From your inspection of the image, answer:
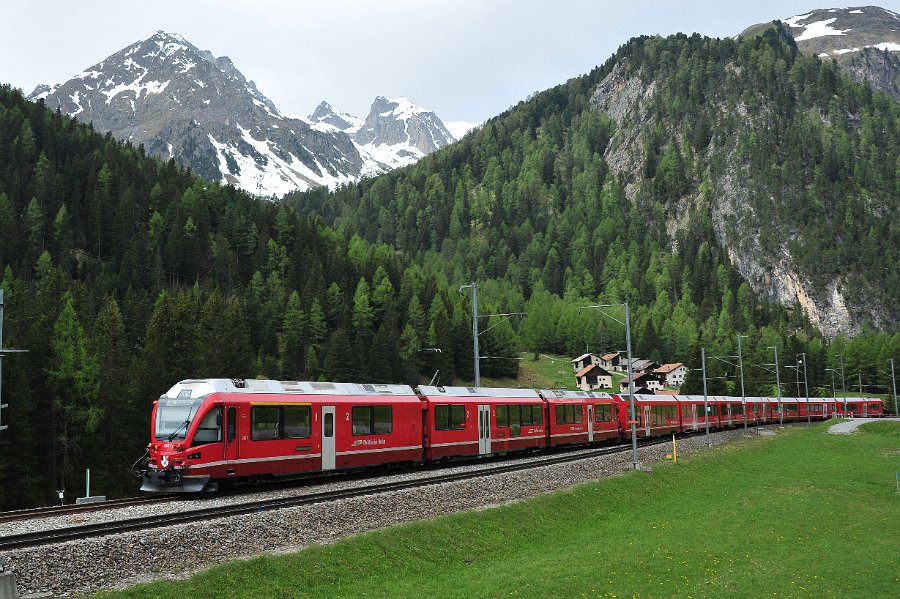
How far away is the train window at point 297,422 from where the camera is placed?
29234mm

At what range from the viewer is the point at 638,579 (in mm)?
19641

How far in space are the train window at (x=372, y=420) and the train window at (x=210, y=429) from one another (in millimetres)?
7126

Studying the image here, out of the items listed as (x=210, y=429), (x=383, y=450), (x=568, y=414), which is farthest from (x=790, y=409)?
(x=210, y=429)

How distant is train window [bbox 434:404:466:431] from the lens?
125 ft

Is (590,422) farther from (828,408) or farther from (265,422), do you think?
(828,408)

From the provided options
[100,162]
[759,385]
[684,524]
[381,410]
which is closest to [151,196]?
[100,162]

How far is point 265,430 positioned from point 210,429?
248cm

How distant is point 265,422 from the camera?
2825 centimetres

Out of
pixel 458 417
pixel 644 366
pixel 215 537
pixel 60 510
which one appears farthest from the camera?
pixel 644 366

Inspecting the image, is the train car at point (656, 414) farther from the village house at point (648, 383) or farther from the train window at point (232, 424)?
the village house at point (648, 383)

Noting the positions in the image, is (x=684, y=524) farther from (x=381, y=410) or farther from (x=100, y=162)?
(x=100, y=162)

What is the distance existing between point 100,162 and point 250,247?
136ft

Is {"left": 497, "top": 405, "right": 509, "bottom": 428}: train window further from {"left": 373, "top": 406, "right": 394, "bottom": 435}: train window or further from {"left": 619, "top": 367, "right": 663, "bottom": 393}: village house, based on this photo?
{"left": 619, "top": 367, "right": 663, "bottom": 393}: village house

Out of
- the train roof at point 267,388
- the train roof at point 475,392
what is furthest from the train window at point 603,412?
the train roof at point 267,388
